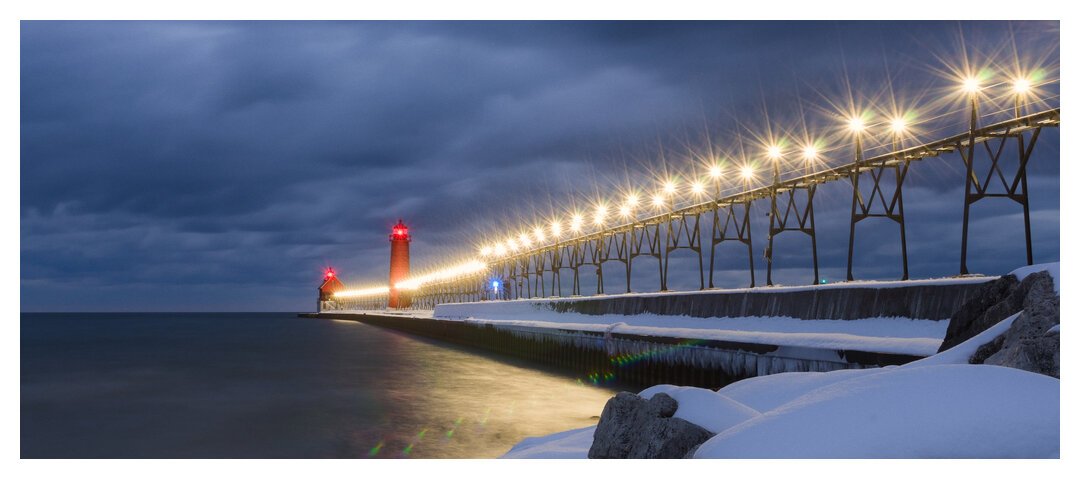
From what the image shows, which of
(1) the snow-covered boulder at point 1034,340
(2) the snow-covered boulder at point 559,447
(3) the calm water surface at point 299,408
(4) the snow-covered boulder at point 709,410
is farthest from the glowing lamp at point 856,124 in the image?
(4) the snow-covered boulder at point 709,410

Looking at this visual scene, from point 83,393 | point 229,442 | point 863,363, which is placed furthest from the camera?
point 83,393

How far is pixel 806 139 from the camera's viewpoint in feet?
120

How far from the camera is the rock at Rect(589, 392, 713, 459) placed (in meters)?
8.73

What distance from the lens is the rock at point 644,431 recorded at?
344 inches

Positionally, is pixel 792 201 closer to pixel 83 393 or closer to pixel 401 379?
pixel 401 379

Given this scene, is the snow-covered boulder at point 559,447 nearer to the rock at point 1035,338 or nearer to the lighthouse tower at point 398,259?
the rock at point 1035,338

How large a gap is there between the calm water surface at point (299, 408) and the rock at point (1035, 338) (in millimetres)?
12510

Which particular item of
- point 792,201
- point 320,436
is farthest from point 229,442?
point 792,201

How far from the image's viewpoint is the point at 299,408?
2953 cm

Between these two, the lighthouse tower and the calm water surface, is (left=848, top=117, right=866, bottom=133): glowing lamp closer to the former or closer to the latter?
the calm water surface

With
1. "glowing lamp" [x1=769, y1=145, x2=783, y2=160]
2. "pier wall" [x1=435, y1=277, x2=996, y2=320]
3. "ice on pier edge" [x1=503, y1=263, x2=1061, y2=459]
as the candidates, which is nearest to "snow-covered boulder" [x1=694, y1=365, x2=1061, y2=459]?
"ice on pier edge" [x1=503, y1=263, x2=1061, y2=459]

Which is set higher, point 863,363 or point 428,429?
point 863,363
